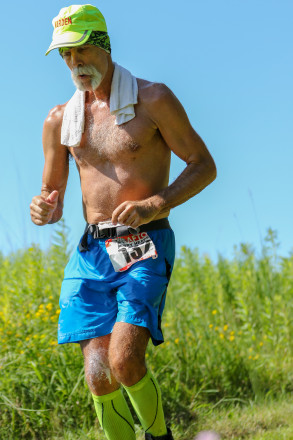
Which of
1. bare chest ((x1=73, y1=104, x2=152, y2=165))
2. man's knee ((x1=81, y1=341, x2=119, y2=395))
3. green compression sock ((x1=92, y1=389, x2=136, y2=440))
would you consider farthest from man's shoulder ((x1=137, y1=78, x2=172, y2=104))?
green compression sock ((x1=92, y1=389, x2=136, y2=440))

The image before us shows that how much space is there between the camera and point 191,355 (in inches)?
216

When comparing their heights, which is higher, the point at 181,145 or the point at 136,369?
the point at 181,145

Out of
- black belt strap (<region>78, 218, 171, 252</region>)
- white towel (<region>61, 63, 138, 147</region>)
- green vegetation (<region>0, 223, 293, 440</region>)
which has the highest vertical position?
white towel (<region>61, 63, 138, 147</region>)

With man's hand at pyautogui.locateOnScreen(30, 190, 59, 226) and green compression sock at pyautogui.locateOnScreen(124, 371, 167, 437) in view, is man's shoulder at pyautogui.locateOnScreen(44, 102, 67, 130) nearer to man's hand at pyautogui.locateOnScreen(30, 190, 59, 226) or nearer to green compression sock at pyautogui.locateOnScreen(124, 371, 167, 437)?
man's hand at pyautogui.locateOnScreen(30, 190, 59, 226)

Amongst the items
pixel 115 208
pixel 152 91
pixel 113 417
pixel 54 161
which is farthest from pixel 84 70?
pixel 113 417

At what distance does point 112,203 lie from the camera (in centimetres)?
373

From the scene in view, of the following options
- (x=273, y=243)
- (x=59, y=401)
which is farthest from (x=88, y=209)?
(x=273, y=243)

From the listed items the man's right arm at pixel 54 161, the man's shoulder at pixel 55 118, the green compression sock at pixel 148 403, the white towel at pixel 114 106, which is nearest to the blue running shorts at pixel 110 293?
the green compression sock at pixel 148 403

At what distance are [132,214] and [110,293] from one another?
0.58m

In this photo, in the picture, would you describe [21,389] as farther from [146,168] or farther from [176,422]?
[146,168]

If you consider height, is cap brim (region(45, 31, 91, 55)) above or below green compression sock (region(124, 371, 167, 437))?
above

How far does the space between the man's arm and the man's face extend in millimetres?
323

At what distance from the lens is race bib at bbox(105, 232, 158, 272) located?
11.8ft

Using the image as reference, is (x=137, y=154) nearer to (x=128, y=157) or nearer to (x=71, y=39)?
(x=128, y=157)
